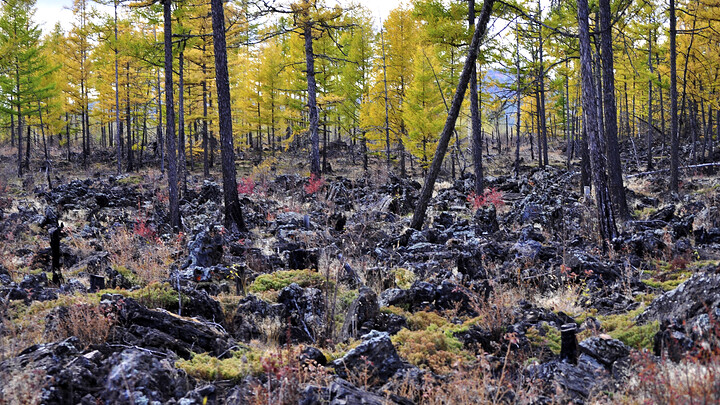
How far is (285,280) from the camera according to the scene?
642 cm

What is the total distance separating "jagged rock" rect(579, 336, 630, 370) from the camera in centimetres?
367

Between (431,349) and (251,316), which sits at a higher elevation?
(251,316)

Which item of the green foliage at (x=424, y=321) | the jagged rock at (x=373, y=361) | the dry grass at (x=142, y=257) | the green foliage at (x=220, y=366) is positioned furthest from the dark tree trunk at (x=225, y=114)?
the jagged rock at (x=373, y=361)

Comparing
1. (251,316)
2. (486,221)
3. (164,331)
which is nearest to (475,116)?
(486,221)

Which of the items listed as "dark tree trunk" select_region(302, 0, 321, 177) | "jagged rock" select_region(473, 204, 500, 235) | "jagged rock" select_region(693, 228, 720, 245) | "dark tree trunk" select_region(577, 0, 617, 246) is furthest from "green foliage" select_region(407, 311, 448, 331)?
"dark tree trunk" select_region(302, 0, 321, 177)

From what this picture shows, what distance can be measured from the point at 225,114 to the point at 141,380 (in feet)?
28.8

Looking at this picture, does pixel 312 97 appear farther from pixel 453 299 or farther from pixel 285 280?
pixel 453 299

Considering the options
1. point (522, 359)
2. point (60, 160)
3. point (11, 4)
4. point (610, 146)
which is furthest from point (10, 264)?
point (60, 160)

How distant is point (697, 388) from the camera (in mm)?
2393

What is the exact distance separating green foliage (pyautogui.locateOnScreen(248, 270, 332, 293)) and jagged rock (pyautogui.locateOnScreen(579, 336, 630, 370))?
11.5 feet

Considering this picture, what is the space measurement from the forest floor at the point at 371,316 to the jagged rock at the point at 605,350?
0.05ft

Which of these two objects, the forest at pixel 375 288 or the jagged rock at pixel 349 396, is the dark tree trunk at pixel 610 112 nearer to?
the forest at pixel 375 288

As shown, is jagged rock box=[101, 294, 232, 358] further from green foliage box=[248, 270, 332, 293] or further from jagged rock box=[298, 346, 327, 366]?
green foliage box=[248, 270, 332, 293]

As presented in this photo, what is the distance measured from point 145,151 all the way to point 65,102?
6997mm
